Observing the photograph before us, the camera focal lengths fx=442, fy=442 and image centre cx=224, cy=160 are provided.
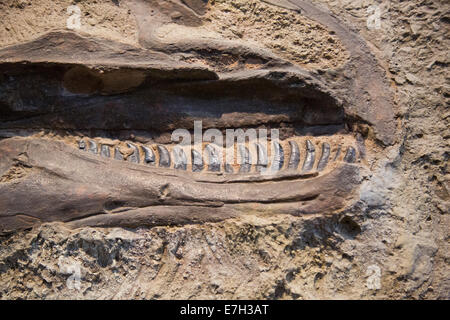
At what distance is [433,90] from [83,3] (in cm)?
184

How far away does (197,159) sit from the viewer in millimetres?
2207

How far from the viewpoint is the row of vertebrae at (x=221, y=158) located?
2.17m

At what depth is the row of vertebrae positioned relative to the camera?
2172 millimetres

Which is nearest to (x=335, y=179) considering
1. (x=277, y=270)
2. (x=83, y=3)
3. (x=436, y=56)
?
(x=277, y=270)

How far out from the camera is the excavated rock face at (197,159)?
6.64 ft

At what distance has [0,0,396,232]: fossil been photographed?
2.05m

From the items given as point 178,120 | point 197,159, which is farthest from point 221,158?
point 178,120

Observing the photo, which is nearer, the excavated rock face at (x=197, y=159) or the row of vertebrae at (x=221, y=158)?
the excavated rock face at (x=197, y=159)

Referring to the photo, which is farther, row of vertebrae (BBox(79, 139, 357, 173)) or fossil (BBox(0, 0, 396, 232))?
row of vertebrae (BBox(79, 139, 357, 173))

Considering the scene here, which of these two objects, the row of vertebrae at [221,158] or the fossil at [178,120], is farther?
the row of vertebrae at [221,158]

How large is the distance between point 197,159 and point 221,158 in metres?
0.12

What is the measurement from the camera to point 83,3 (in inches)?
87.6

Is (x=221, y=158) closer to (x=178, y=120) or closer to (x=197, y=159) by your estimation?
→ (x=197, y=159)

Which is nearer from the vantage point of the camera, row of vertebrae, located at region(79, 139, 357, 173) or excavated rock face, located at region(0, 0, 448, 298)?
excavated rock face, located at region(0, 0, 448, 298)
